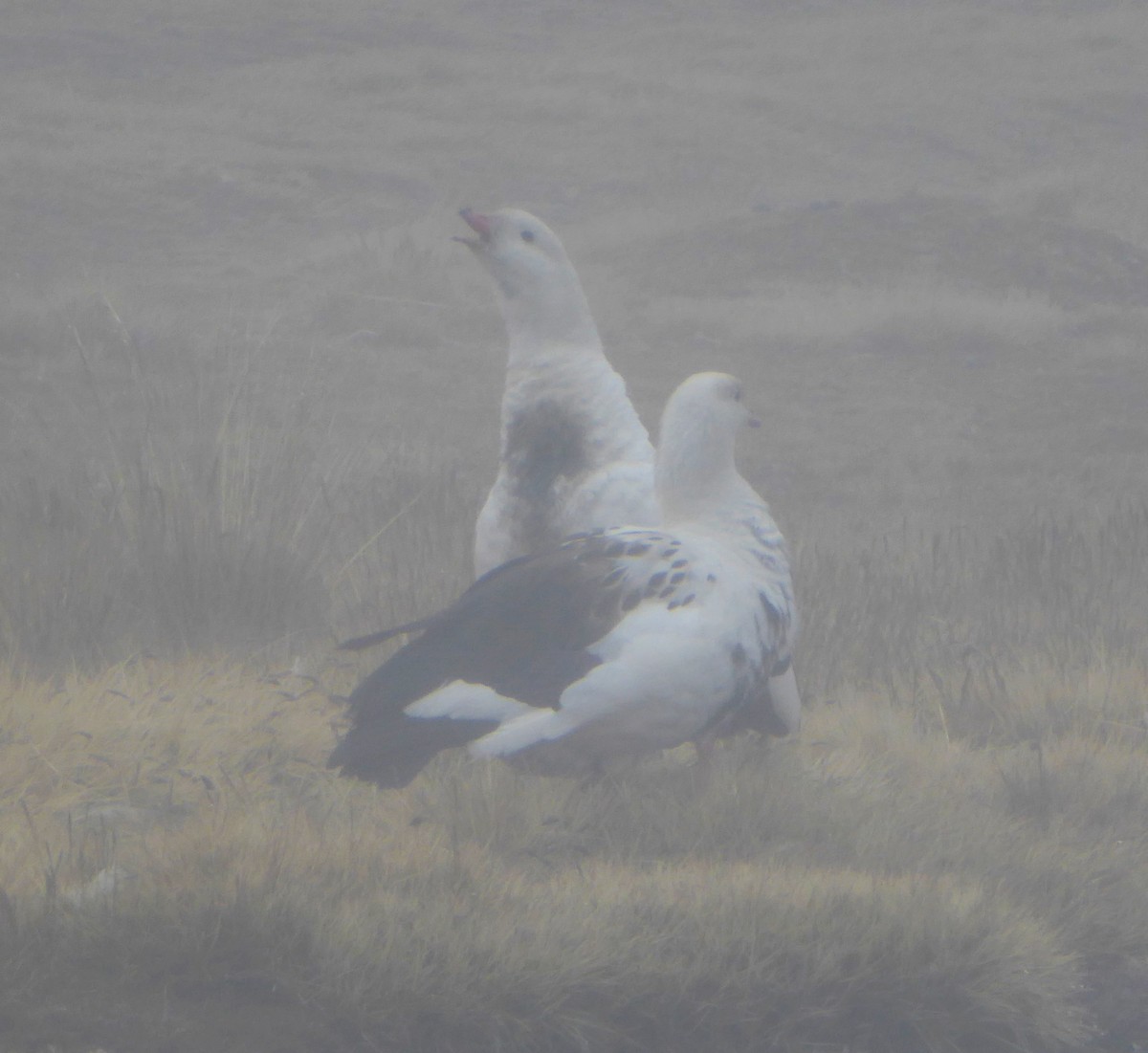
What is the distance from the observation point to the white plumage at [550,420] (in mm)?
4555

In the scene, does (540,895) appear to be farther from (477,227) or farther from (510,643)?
Answer: (477,227)

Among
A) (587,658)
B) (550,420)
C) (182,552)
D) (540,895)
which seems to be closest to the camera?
(540,895)

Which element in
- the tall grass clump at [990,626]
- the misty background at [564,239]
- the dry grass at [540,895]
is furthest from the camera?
the misty background at [564,239]

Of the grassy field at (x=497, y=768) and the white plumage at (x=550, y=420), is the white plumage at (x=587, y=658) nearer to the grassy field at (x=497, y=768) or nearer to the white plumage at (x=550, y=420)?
the grassy field at (x=497, y=768)

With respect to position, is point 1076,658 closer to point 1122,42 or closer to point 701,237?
point 701,237

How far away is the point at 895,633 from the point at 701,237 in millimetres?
15732

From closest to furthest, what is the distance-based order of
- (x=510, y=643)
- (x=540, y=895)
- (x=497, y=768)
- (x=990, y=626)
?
(x=540, y=895) < (x=510, y=643) < (x=497, y=768) < (x=990, y=626)

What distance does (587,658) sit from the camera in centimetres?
342

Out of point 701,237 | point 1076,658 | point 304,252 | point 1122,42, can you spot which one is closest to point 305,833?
point 1076,658

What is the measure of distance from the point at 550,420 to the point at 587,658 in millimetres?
1430

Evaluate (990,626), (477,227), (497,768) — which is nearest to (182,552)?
(477,227)

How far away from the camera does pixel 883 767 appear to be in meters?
4.19

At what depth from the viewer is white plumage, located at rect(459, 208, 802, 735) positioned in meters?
4.55

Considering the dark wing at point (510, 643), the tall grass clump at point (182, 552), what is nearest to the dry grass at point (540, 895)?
the dark wing at point (510, 643)
